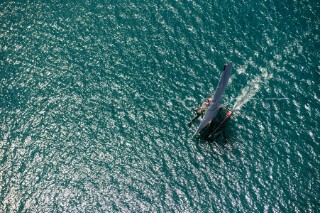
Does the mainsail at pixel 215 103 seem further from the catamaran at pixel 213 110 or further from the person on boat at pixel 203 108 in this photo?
the person on boat at pixel 203 108

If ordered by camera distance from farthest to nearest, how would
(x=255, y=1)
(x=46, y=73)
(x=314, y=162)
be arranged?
(x=255, y=1) < (x=46, y=73) < (x=314, y=162)

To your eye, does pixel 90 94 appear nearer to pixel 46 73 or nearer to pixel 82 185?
pixel 46 73

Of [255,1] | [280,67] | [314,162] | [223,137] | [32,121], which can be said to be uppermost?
Result: [255,1]

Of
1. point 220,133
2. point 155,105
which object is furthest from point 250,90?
point 155,105

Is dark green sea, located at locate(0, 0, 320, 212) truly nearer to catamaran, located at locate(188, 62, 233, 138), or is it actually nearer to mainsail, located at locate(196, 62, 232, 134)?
catamaran, located at locate(188, 62, 233, 138)

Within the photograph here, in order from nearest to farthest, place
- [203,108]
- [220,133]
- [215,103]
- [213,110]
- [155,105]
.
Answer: [215,103] < [213,110] < [220,133] < [203,108] < [155,105]

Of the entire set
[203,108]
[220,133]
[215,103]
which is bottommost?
[220,133]

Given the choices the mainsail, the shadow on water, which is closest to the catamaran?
the mainsail

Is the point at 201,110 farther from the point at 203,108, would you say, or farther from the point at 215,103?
the point at 215,103

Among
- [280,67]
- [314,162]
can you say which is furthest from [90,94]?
[314,162]
